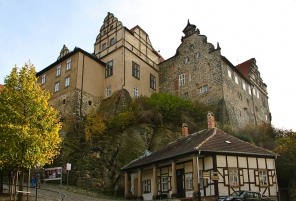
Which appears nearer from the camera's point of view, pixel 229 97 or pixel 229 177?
pixel 229 177

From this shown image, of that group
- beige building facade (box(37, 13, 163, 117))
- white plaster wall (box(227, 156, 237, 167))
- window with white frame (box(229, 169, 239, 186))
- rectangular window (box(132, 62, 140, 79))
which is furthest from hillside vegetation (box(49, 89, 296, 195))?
white plaster wall (box(227, 156, 237, 167))

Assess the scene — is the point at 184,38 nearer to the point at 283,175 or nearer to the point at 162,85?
the point at 162,85

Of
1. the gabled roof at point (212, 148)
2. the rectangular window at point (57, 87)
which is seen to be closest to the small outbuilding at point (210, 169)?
the gabled roof at point (212, 148)

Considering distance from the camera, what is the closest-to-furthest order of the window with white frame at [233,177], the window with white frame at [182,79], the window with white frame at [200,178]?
the window with white frame at [233,177] < the window with white frame at [200,178] < the window with white frame at [182,79]

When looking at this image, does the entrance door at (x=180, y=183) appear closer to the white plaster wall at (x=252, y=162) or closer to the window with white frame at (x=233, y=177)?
the window with white frame at (x=233, y=177)

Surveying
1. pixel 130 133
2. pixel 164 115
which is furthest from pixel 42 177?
pixel 164 115

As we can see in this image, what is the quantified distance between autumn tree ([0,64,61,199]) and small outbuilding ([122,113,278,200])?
8.94 meters

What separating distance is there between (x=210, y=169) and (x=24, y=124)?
12.2m

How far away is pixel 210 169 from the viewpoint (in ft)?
71.7

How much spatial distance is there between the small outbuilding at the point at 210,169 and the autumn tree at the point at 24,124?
8938 mm

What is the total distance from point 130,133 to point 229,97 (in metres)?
15.0

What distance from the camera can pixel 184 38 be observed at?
4650 cm

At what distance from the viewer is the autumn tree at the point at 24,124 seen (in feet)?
58.5

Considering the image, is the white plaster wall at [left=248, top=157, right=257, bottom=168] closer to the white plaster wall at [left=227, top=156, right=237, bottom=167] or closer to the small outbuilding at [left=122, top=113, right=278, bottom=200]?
the small outbuilding at [left=122, top=113, right=278, bottom=200]
